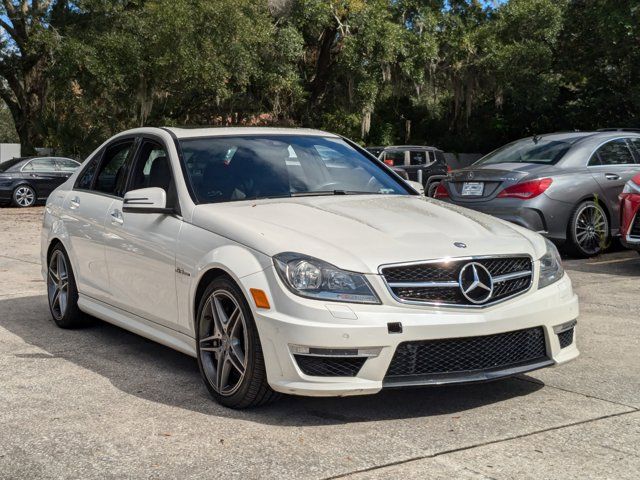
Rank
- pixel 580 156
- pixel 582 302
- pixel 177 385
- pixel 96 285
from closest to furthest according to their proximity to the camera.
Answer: pixel 177 385 < pixel 96 285 < pixel 582 302 < pixel 580 156

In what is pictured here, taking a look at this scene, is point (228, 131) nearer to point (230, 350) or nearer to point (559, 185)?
point (230, 350)

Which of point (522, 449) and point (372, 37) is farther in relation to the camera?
point (372, 37)

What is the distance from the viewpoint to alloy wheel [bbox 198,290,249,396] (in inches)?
193

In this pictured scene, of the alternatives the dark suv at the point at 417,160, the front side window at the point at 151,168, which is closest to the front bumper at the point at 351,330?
the front side window at the point at 151,168

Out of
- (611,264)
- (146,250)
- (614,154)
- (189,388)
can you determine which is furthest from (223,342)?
(614,154)

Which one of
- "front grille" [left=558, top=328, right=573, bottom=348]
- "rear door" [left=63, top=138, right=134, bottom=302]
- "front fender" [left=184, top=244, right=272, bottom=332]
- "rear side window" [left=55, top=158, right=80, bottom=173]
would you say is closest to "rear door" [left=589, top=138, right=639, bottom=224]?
"front grille" [left=558, top=328, right=573, bottom=348]

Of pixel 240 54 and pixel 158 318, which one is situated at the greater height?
pixel 240 54

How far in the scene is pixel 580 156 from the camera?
11.5 meters

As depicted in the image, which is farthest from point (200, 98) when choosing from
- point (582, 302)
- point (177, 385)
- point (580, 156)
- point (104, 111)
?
point (177, 385)

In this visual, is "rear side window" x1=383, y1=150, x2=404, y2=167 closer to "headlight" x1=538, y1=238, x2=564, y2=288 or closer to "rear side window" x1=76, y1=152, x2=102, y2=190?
"rear side window" x1=76, y1=152, x2=102, y2=190

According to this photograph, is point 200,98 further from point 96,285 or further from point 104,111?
point 96,285

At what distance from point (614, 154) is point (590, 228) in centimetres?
117

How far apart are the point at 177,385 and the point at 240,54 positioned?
21392mm

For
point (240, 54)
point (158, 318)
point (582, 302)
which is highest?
point (240, 54)
